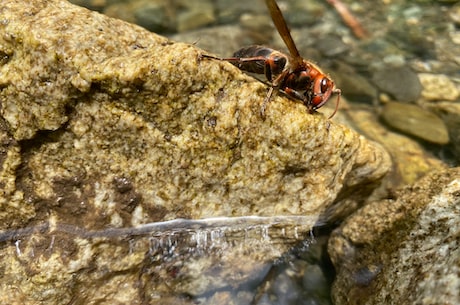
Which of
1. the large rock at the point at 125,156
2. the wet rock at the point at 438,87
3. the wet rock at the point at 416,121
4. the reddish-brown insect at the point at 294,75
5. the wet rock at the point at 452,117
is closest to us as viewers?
the large rock at the point at 125,156

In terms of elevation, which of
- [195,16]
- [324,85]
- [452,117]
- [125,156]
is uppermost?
[324,85]

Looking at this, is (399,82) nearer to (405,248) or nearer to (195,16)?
(195,16)

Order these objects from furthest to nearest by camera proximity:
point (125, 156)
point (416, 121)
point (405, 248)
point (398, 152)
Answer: point (416, 121) → point (398, 152) → point (125, 156) → point (405, 248)

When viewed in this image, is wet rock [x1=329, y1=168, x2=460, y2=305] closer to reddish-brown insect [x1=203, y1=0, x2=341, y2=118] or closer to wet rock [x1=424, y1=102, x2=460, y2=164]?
reddish-brown insect [x1=203, y1=0, x2=341, y2=118]

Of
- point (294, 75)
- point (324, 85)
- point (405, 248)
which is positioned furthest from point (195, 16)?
point (405, 248)

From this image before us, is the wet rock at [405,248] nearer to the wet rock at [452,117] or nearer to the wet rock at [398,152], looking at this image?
the wet rock at [398,152]

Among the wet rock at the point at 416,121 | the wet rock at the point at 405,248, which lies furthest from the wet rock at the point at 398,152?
the wet rock at the point at 405,248
